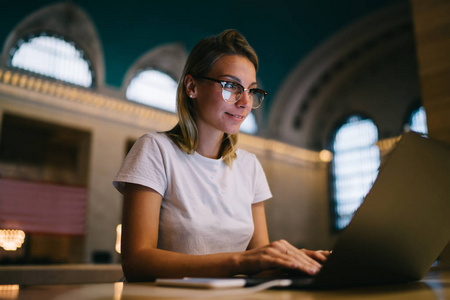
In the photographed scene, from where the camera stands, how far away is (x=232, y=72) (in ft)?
5.13

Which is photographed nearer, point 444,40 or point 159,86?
point 444,40

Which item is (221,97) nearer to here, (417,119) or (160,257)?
(160,257)

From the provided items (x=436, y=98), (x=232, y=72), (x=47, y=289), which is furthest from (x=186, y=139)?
(x=436, y=98)

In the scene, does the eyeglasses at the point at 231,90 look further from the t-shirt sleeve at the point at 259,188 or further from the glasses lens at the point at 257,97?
the t-shirt sleeve at the point at 259,188

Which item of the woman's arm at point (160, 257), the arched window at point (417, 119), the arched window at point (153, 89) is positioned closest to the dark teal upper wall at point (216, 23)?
the arched window at point (153, 89)

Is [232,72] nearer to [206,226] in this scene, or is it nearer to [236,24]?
[206,226]

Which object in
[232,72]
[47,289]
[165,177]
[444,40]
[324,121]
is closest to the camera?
[47,289]

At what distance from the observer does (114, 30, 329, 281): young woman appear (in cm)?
132

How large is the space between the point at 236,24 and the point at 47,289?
10.2 meters

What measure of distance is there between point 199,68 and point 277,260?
940mm

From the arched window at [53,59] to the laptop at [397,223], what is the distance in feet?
27.6

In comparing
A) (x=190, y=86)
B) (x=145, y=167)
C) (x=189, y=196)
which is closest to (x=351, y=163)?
(x=190, y=86)

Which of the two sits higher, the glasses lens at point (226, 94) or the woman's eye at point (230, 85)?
the woman's eye at point (230, 85)

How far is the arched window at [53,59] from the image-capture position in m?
8.10
